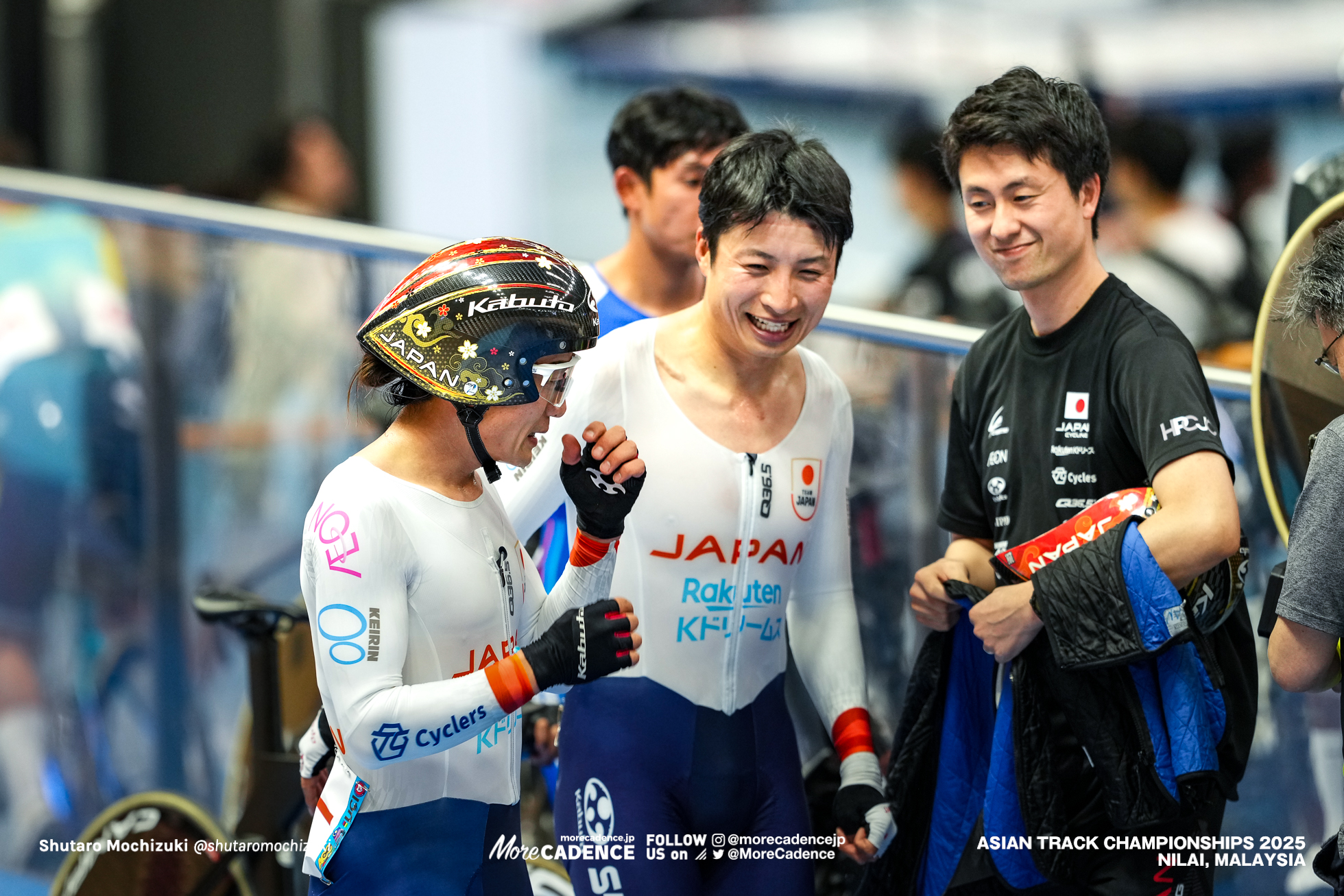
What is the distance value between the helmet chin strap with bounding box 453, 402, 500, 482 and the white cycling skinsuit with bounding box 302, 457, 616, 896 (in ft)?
0.34

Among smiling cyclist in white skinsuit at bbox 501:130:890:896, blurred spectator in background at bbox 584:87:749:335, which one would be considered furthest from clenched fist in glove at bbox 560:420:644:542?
blurred spectator in background at bbox 584:87:749:335

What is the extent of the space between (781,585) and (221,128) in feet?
40.1

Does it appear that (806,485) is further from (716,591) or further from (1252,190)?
(1252,190)

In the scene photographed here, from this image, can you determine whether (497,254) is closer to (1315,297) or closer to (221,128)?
(1315,297)

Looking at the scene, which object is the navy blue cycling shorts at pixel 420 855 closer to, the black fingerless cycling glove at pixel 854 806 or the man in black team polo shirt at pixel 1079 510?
the black fingerless cycling glove at pixel 854 806

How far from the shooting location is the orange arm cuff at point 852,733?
345 centimetres

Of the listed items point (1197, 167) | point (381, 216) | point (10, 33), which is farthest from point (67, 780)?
point (1197, 167)

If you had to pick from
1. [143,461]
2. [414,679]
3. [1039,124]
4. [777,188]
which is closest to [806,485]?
[777,188]

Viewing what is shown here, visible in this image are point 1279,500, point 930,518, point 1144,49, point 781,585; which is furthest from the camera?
point 1144,49

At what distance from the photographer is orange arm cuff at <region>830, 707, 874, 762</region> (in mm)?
3449

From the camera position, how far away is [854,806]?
11.0 feet

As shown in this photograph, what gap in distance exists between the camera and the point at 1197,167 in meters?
15.7

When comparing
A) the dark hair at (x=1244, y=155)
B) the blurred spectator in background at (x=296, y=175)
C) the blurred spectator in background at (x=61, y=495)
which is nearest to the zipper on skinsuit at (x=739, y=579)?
the blurred spectator in background at (x=61, y=495)

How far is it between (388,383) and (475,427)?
205mm
